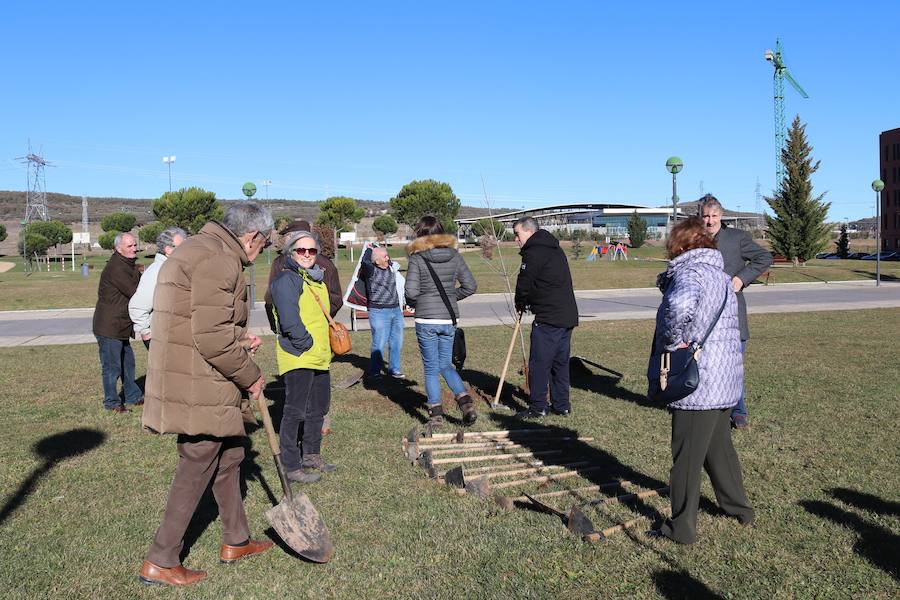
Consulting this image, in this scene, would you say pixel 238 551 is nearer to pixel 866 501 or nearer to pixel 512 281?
pixel 866 501

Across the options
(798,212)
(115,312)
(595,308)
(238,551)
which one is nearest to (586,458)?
(238,551)

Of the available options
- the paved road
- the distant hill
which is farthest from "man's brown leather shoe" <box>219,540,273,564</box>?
the distant hill

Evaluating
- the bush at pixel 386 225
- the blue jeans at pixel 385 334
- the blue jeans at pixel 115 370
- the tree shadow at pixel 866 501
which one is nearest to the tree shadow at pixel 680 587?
the tree shadow at pixel 866 501

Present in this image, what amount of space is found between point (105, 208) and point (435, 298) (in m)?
150

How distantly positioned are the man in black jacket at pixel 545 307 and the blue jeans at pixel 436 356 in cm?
81

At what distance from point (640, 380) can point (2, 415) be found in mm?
7115

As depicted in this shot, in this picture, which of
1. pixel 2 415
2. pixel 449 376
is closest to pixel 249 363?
pixel 449 376

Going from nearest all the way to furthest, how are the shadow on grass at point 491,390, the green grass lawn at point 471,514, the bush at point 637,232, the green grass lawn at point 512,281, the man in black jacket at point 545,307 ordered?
the green grass lawn at point 471,514 → the man in black jacket at point 545,307 → the shadow on grass at point 491,390 → the green grass lawn at point 512,281 → the bush at point 637,232

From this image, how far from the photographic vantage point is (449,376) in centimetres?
728

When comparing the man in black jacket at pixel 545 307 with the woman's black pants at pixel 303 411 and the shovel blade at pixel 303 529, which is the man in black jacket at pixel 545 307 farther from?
the shovel blade at pixel 303 529

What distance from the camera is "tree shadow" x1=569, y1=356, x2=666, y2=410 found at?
852cm

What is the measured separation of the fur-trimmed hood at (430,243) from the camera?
715 cm

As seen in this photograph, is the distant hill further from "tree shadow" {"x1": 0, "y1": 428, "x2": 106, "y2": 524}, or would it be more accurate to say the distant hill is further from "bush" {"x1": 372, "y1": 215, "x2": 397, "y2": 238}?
"tree shadow" {"x1": 0, "y1": 428, "x2": 106, "y2": 524}

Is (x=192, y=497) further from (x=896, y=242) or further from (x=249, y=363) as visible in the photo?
(x=896, y=242)
